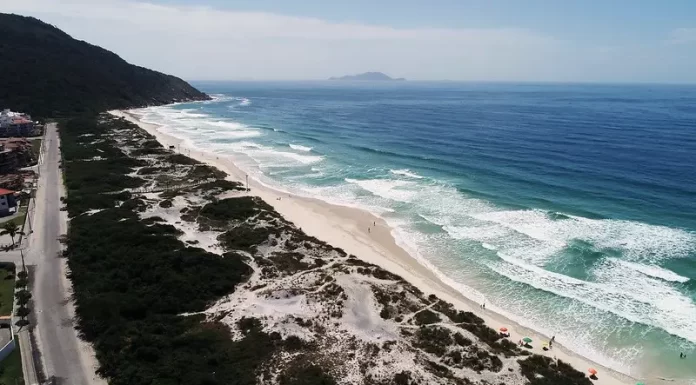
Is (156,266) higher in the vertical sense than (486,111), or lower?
lower

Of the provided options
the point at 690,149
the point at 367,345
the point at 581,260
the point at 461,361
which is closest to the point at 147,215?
the point at 367,345

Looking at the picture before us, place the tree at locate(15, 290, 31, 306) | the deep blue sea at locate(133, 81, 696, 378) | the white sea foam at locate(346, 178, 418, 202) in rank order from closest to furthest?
the tree at locate(15, 290, 31, 306) < the deep blue sea at locate(133, 81, 696, 378) < the white sea foam at locate(346, 178, 418, 202)

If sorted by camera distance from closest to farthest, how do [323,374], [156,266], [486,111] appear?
[323,374]
[156,266]
[486,111]

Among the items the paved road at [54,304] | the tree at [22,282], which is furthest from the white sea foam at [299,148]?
the tree at [22,282]

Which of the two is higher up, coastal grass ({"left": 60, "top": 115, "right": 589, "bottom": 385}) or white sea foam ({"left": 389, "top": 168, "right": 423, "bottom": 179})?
white sea foam ({"left": 389, "top": 168, "right": 423, "bottom": 179})

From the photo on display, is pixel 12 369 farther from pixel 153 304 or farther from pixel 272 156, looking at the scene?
pixel 272 156

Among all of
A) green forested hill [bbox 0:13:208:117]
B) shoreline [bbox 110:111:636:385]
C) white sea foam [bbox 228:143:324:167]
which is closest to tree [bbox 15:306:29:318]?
shoreline [bbox 110:111:636:385]

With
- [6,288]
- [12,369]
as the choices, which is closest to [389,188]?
[6,288]

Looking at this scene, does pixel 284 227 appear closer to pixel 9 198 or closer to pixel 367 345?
pixel 367 345

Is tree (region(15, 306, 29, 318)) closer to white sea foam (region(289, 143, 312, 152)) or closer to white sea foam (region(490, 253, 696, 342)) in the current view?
white sea foam (region(490, 253, 696, 342))
